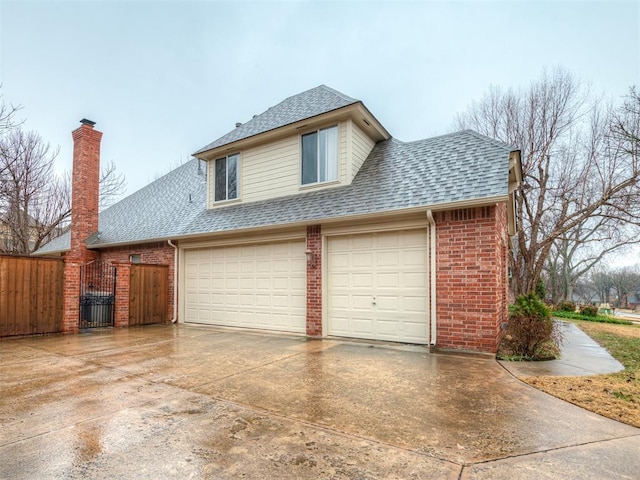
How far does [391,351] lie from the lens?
21.4 ft

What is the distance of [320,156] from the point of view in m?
9.08

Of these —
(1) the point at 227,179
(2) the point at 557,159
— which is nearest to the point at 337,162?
(1) the point at 227,179

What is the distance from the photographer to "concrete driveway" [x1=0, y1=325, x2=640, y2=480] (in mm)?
2498

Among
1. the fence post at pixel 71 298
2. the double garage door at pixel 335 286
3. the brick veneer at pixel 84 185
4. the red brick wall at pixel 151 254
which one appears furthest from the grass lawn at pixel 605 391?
the brick veneer at pixel 84 185

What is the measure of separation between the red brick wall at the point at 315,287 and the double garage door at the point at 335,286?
191mm

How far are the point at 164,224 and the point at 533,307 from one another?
1081 centimetres

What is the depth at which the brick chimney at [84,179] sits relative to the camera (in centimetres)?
1182

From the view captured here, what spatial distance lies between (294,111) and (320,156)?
6.88 feet

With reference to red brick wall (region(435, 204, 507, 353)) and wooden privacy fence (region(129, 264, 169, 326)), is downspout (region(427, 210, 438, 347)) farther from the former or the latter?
wooden privacy fence (region(129, 264, 169, 326))

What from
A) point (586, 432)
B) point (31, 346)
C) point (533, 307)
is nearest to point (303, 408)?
point (586, 432)

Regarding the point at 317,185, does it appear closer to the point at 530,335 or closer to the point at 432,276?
the point at 432,276

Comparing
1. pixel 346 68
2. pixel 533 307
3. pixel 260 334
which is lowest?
pixel 260 334

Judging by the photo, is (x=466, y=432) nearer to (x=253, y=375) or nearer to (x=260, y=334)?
(x=253, y=375)

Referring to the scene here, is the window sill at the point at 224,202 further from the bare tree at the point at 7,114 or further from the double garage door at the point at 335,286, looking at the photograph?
the bare tree at the point at 7,114
